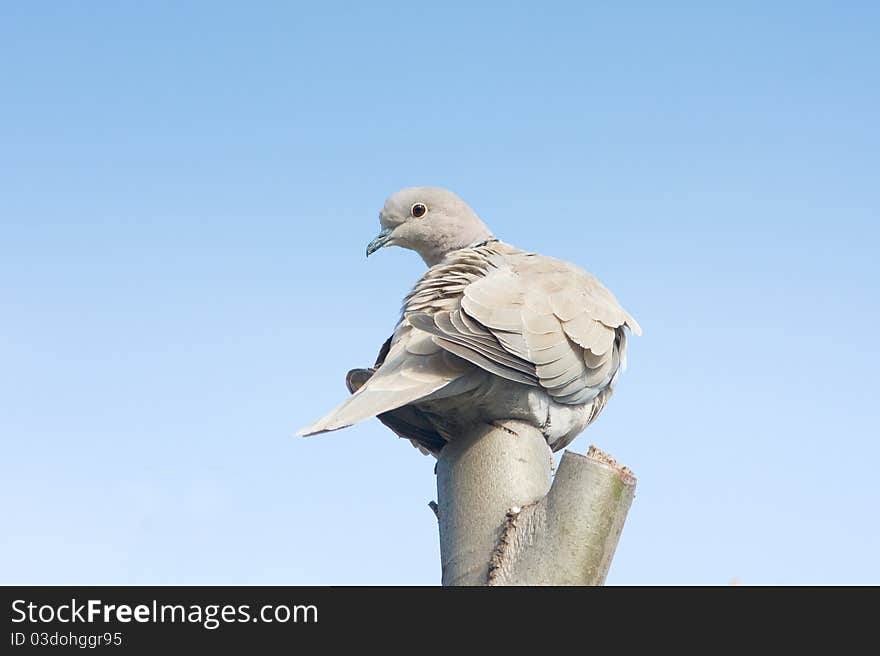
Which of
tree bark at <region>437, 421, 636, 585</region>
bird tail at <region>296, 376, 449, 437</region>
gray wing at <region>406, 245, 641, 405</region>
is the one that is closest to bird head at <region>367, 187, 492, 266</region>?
gray wing at <region>406, 245, 641, 405</region>

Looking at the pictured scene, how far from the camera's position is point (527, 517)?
12.2 feet

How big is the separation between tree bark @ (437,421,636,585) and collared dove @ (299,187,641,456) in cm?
26

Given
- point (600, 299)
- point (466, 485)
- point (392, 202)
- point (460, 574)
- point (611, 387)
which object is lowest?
point (460, 574)

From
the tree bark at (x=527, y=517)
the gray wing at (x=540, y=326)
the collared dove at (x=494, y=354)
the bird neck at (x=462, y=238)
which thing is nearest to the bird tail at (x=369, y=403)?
the collared dove at (x=494, y=354)

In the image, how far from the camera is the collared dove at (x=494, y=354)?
4.09 metres

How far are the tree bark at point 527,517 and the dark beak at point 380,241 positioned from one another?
213cm

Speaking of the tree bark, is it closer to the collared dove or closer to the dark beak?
the collared dove

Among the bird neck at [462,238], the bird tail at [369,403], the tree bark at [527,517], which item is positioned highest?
the bird neck at [462,238]

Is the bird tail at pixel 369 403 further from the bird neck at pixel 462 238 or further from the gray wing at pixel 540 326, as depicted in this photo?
the bird neck at pixel 462 238
